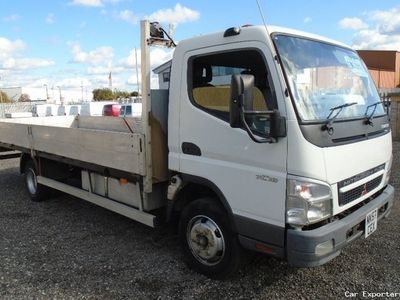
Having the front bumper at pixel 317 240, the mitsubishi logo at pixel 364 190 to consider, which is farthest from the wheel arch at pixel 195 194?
the mitsubishi logo at pixel 364 190

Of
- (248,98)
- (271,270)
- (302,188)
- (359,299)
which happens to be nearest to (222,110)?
(248,98)

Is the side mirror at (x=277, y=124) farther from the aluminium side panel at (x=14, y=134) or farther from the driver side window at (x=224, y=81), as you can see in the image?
the aluminium side panel at (x=14, y=134)

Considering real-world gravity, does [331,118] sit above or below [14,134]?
above

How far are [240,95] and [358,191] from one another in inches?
56.7

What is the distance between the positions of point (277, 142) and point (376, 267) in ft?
6.45

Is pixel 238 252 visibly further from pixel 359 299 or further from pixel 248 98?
pixel 248 98

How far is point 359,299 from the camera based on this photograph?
351 centimetres

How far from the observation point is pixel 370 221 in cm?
358

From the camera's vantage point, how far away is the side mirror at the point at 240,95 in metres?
2.94

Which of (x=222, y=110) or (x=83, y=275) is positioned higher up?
(x=222, y=110)

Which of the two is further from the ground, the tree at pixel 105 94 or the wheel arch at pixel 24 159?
the tree at pixel 105 94

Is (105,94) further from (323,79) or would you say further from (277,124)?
(277,124)

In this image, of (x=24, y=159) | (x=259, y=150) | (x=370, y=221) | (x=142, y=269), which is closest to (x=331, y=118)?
(x=259, y=150)

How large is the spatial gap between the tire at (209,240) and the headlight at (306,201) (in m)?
0.72
